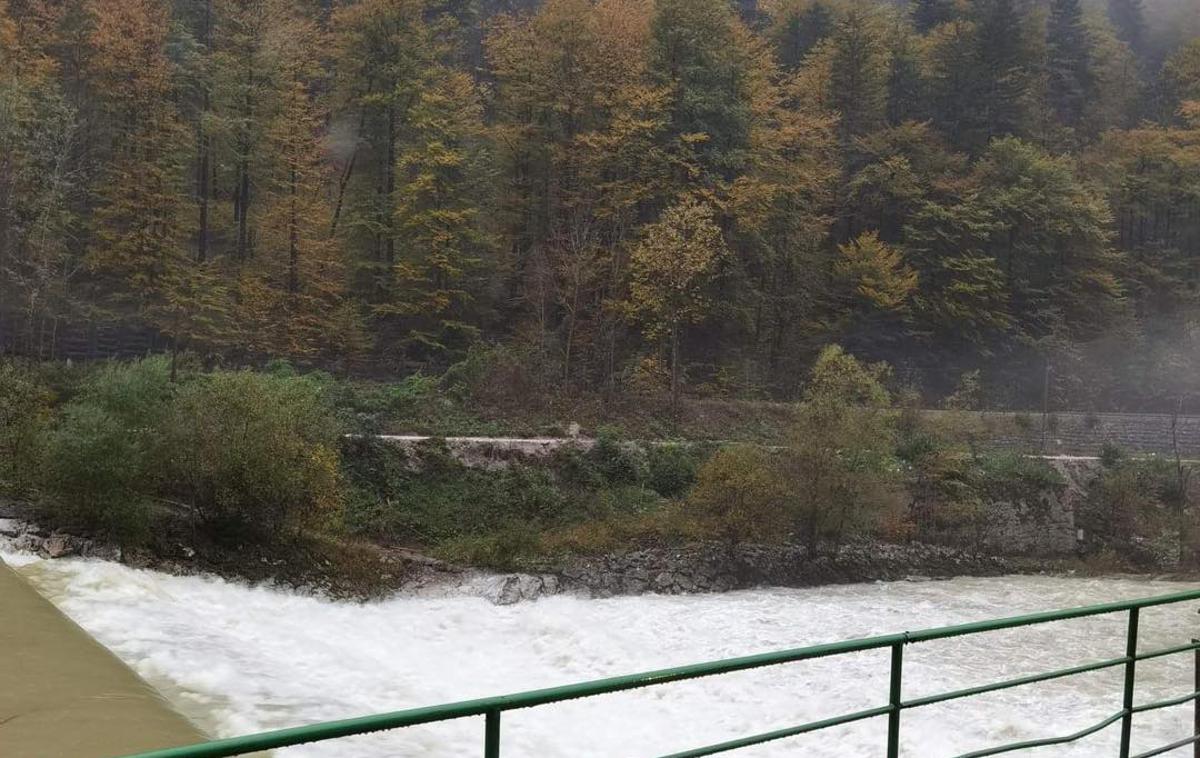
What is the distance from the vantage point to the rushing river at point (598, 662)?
1144 centimetres

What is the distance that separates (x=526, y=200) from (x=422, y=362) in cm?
885

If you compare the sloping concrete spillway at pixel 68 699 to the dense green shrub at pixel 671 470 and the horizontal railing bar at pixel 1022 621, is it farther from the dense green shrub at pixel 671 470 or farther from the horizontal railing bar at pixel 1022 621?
the dense green shrub at pixel 671 470

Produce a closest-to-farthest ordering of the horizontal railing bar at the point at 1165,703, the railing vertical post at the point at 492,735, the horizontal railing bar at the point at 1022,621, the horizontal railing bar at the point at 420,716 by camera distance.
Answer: the horizontal railing bar at the point at 420,716
the railing vertical post at the point at 492,735
the horizontal railing bar at the point at 1022,621
the horizontal railing bar at the point at 1165,703

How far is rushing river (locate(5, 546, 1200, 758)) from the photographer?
11.4 metres

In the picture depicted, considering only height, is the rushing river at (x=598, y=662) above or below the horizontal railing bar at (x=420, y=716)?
below

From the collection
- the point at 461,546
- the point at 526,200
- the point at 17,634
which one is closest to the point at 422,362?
the point at 526,200

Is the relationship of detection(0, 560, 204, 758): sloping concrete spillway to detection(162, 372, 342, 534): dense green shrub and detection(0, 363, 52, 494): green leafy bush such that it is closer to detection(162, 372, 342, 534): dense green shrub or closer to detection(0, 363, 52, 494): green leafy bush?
detection(162, 372, 342, 534): dense green shrub

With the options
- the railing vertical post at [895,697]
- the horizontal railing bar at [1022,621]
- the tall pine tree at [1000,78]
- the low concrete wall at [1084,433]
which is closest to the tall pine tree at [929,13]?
the tall pine tree at [1000,78]

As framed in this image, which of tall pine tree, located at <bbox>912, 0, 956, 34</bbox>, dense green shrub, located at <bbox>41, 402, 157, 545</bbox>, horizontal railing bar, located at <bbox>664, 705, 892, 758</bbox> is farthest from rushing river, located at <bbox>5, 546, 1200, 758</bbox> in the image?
tall pine tree, located at <bbox>912, 0, 956, 34</bbox>

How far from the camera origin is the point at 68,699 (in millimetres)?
10070

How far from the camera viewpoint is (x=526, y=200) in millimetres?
36875

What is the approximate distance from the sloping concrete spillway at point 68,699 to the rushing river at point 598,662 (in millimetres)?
590

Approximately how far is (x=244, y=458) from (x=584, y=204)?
66.5 feet

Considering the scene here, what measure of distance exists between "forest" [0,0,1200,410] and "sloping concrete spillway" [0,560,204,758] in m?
17.6
